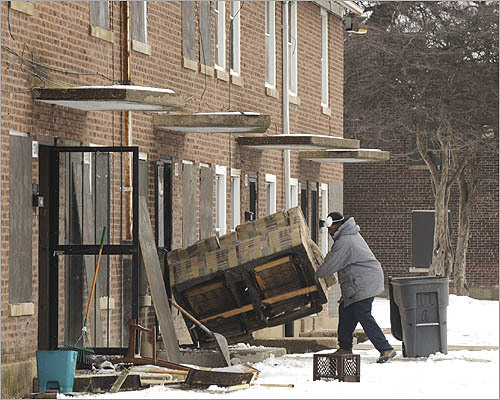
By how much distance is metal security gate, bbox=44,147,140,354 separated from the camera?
1741 cm

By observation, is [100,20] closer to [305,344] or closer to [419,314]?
[305,344]

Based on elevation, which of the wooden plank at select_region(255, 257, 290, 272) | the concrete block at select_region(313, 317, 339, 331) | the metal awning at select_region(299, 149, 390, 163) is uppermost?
the metal awning at select_region(299, 149, 390, 163)

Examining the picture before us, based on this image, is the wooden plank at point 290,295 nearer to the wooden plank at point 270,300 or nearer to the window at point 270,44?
the wooden plank at point 270,300

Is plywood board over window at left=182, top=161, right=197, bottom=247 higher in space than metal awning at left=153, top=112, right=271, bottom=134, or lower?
lower

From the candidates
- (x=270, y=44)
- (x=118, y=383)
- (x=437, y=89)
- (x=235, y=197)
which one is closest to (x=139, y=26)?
(x=235, y=197)

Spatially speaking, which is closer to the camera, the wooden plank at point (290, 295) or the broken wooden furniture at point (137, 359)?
the broken wooden furniture at point (137, 359)

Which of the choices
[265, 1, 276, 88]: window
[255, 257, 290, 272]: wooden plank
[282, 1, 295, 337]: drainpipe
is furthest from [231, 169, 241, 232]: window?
[255, 257, 290, 272]: wooden plank

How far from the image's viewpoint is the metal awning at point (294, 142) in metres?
24.7

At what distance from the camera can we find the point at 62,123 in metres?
17.9

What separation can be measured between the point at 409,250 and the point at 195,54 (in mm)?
24240

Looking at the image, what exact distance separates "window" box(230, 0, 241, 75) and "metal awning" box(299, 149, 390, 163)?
4011 millimetres

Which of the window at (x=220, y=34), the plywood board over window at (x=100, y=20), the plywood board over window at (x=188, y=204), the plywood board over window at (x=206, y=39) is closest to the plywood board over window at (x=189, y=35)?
the plywood board over window at (x=206, y=39)

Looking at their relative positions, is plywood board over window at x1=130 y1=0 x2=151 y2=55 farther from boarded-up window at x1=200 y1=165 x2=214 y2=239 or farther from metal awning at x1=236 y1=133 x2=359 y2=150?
metal awning at x1=236 y1=133 x2=359 y2=150

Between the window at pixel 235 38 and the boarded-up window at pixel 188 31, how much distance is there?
2235mm
